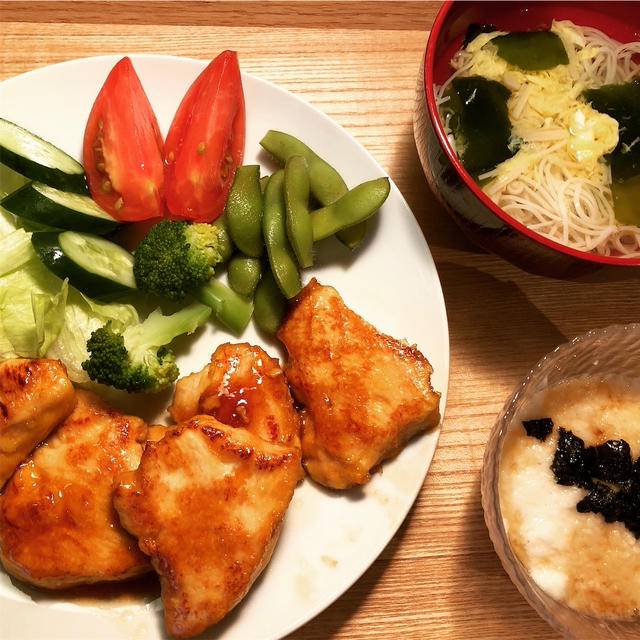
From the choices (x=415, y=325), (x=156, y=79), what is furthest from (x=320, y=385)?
(x=156, y=79)

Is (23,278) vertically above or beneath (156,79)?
beneath

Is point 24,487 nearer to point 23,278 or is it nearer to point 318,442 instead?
point 23,278

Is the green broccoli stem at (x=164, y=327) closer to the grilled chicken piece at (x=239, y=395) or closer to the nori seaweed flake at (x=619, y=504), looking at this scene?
the grilled chicken piece at (x=239, y=395)

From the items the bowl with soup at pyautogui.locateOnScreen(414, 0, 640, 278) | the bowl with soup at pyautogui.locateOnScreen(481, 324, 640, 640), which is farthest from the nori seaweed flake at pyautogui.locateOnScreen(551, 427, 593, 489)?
the bowl with soup at pyautogui.locateOnScreen(414, 0, 640, 278)

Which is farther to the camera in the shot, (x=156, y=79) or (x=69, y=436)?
(x=156, y=79)

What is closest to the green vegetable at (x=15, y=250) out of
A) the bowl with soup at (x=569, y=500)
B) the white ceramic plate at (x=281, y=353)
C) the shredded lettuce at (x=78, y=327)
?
the shredded lettuce at (x=78, y=327)

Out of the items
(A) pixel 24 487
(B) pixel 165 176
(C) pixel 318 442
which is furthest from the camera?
(B) pixel 165 176
